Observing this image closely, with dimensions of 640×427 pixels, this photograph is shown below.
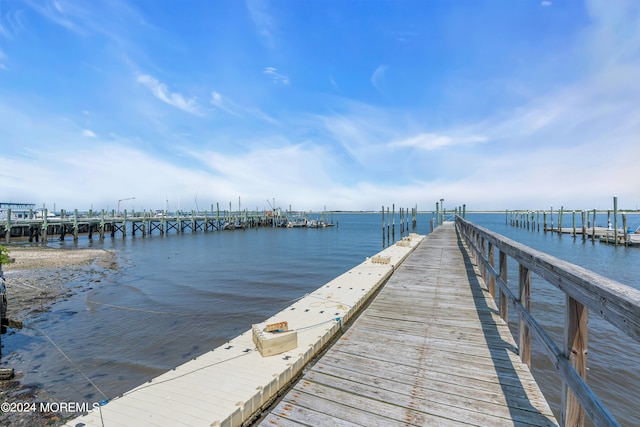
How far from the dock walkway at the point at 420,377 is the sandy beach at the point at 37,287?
217 inches

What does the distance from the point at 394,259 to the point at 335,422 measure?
1431 centimetres

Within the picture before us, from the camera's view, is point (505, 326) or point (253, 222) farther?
point (253, 222)

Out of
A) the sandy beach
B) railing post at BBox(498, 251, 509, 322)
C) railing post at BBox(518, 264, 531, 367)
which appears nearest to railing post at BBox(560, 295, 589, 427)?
railing post at BBox(518, 264, 531, 367)

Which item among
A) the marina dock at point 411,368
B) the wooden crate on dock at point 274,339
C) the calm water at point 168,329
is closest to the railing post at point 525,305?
the marina dock at point 411,368

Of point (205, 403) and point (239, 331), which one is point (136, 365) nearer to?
point (239, 331)

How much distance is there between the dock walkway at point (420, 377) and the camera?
2.72m

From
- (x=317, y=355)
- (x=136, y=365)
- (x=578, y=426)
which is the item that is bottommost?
(x=136, y=365)

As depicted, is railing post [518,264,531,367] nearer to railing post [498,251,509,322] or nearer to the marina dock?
the marina dock

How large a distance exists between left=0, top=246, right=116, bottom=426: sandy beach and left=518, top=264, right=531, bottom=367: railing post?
25.4 ft

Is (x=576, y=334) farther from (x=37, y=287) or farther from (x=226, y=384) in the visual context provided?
(x=37, y=287)

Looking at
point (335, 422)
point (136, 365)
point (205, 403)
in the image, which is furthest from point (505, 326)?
point (136, 365)

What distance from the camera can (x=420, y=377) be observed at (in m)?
3.35

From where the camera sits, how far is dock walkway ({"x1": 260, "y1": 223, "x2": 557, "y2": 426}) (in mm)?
2721

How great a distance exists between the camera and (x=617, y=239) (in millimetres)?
33125
